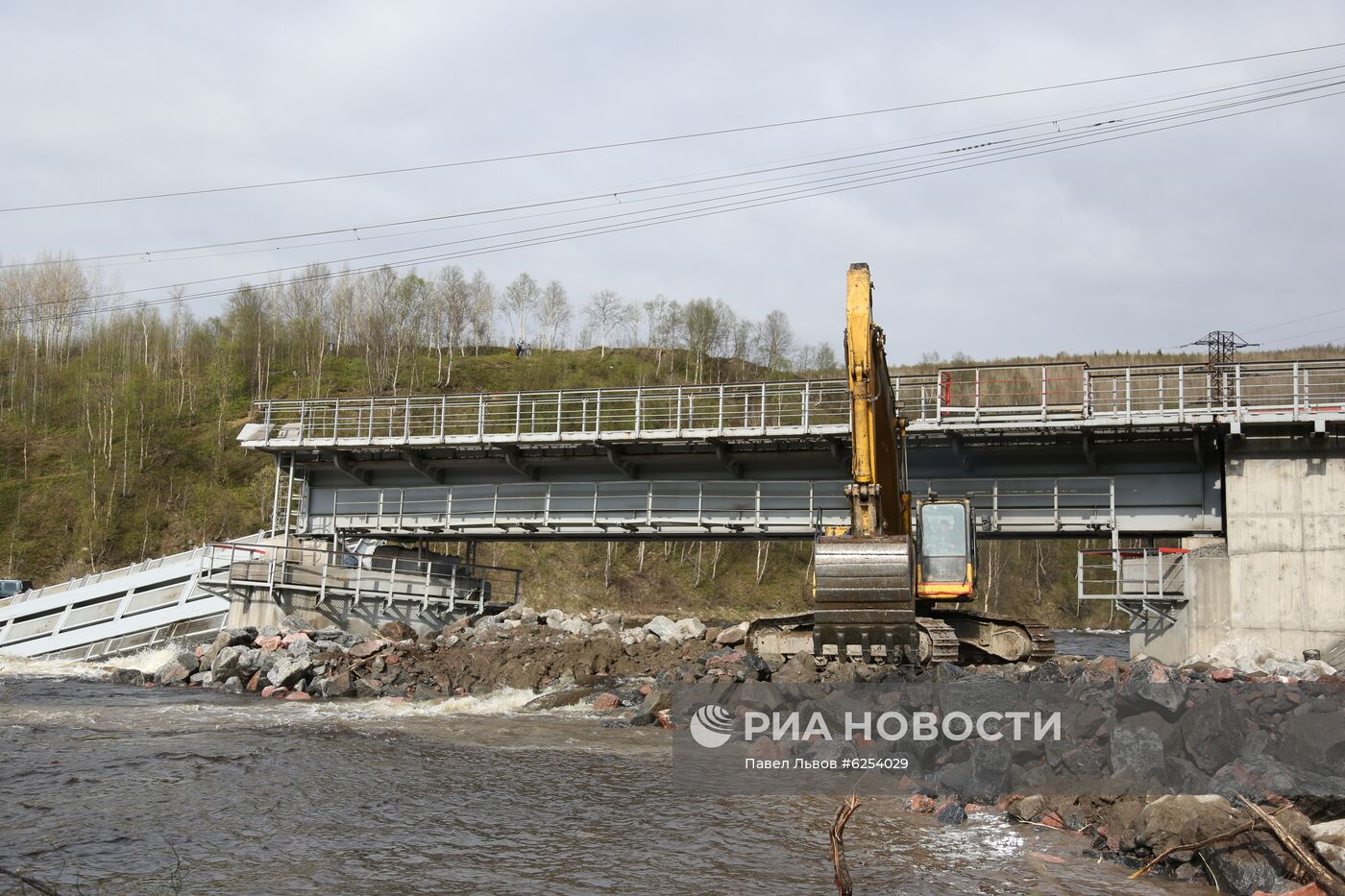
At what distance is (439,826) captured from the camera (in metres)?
11.0

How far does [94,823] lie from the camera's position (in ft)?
35.9

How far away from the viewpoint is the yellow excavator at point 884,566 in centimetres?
1459

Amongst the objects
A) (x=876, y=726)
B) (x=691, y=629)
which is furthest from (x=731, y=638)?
(x=876, y=726)

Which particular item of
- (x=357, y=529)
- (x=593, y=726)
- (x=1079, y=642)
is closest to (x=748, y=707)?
(x=593, y=726)

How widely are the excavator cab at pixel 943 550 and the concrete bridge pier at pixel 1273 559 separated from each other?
290 inches

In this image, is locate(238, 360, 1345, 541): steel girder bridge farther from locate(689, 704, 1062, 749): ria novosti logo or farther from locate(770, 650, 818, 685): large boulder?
locate(689, 704, 1062, 749): ria novosti logo

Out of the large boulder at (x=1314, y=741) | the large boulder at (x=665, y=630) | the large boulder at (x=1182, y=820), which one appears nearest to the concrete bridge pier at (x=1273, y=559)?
the large boulder at (x=665, y=630)

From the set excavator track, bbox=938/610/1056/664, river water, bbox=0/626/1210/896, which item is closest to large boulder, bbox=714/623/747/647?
excavator track, bbox=938/610/1056/664

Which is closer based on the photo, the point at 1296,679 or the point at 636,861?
the point at 636,861

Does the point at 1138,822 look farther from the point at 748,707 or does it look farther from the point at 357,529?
the point at 357,529

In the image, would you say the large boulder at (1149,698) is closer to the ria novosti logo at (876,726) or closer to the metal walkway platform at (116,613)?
the ria novosti logo at (876,726)

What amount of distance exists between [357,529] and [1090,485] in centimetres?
2207

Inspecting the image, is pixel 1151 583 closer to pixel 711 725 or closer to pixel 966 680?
pixel 966 680

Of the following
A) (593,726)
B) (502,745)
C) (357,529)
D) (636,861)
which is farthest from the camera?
(357,529)
